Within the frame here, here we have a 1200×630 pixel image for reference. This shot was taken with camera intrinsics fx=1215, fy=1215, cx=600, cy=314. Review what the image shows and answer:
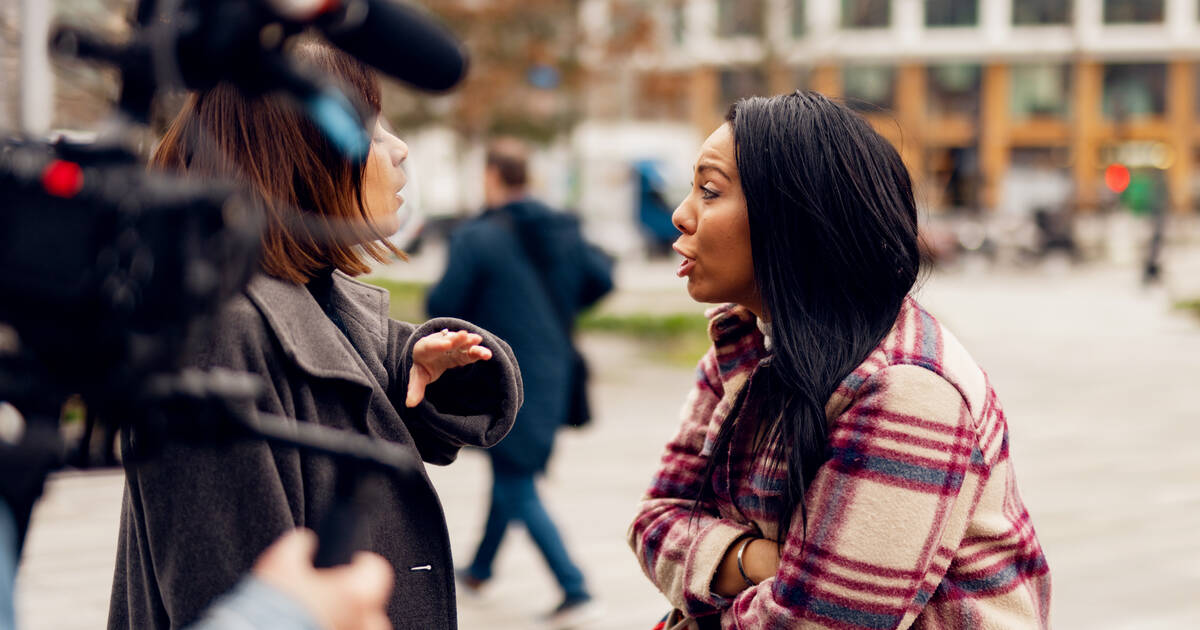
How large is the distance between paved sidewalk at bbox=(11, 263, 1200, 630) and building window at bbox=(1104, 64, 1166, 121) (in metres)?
45.6

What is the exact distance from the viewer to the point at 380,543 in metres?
1.78

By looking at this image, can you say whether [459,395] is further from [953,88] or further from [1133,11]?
[1133,11]

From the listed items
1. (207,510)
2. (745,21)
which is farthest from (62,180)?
(745,21)

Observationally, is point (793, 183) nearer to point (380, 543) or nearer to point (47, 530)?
point (380, 543)

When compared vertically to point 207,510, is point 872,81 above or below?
below

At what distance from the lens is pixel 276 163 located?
5.72 ft

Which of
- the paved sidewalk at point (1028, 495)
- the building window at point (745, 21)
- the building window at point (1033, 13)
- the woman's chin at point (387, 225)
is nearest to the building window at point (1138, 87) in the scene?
the building window at point (1033, 13)

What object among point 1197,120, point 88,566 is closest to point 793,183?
point 88,566

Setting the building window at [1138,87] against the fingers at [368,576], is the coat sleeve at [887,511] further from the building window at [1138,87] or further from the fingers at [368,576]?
the building window at [1138,87]

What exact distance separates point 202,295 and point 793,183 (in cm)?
116

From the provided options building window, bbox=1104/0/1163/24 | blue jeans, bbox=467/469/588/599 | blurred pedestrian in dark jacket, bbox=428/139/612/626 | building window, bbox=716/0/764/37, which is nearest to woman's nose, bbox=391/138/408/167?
blurred pedestrian in dark jacket, bbox=428/139/612/626

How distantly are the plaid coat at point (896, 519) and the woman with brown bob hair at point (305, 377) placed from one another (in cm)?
43

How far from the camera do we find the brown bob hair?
1722mm

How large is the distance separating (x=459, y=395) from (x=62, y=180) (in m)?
1.18
